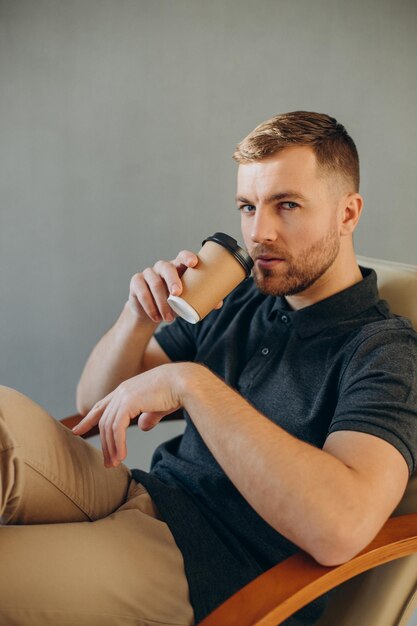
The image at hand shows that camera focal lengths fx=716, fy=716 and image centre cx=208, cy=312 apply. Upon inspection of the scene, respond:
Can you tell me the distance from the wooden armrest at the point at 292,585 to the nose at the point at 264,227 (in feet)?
1.86

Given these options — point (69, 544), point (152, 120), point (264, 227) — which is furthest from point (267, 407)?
point (152, 120)


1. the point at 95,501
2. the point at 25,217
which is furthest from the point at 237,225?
the point at 95,501

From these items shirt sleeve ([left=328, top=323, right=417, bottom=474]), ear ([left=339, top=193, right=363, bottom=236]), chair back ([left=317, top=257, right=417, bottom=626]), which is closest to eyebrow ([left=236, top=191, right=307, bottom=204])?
ear ([left=339, top=193, right=363, bottom=236])

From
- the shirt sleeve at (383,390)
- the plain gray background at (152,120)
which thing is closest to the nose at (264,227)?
the shirt sleeve at (383,390)

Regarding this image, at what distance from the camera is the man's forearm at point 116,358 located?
5.02 feet

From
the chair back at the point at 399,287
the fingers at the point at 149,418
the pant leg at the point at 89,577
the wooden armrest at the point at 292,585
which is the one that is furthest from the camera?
the chair back at the point at 399,287

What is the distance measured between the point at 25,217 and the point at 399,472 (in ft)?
4.63

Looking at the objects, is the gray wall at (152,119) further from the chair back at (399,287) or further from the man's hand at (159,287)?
the man's hand at (159,287)

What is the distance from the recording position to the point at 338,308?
1.37m

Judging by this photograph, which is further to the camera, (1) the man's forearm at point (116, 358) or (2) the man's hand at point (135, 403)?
(1) the man's forearm at point (116, 358)

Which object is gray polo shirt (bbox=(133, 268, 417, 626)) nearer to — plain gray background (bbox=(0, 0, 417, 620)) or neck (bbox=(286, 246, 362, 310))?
neck (bbox=(286, 246, 362, 310))

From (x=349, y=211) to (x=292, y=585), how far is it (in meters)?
0.74

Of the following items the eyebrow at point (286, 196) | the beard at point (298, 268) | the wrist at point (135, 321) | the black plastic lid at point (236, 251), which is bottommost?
the wrist at point (135, 321)

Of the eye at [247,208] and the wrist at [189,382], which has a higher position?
the eye at [247,208]
